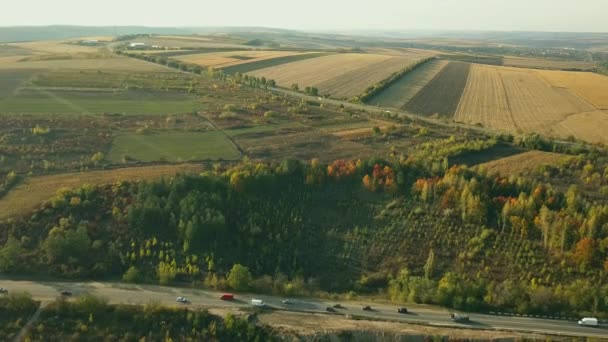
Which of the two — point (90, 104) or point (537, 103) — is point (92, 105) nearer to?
point (90, 104)

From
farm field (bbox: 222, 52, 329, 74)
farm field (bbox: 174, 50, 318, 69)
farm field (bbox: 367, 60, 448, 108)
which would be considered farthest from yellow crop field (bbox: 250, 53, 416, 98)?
farm field (bbox: 174, 50, 318, 69)

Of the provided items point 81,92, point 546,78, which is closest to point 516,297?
point 81,92

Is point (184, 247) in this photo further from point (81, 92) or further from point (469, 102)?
point (469, 102)

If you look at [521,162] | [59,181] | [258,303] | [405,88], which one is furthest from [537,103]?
[59,181]

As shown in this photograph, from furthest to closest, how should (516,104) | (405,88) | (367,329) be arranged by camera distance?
(405,88) < (516,104) < (367,329)

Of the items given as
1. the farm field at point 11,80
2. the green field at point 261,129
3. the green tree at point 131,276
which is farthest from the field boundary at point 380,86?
the green tree at point 131,276

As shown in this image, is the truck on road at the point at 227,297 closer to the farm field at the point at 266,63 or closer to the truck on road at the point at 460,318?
the truck on road at the point at 460,318

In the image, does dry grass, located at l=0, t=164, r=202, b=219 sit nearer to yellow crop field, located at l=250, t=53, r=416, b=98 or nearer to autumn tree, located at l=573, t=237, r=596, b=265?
autumn tree, located at l=573, t=237, r=596, b=265
